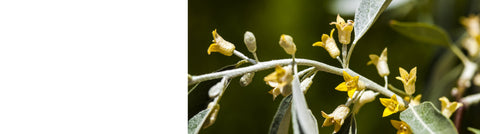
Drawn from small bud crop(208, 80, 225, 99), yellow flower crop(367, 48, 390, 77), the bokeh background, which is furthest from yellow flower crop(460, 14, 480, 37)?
small bud crop(208, 80, 225, 99)

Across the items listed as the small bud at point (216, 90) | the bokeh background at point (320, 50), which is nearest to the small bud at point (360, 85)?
the small bud at point (216, 90)

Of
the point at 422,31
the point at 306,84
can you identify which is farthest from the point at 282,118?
the point at 422,31

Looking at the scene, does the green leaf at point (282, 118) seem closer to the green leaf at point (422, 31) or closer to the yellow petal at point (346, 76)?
the yellow petal at point (346, 76)

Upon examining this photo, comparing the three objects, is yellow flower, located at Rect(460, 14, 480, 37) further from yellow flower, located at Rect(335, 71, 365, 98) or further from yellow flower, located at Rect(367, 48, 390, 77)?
yellow flower, located at Rect(335, 71, 365, 98)

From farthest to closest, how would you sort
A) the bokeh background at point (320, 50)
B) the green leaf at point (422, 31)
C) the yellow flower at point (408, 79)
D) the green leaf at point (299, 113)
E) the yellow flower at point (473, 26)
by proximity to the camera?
the bokeh background at point (320, 50)
the yellow flower at point (473, 26)
the green leaf at point (422, 31)
the yellow flower at point (408, 79)
the green leaf at point (299, 113)
